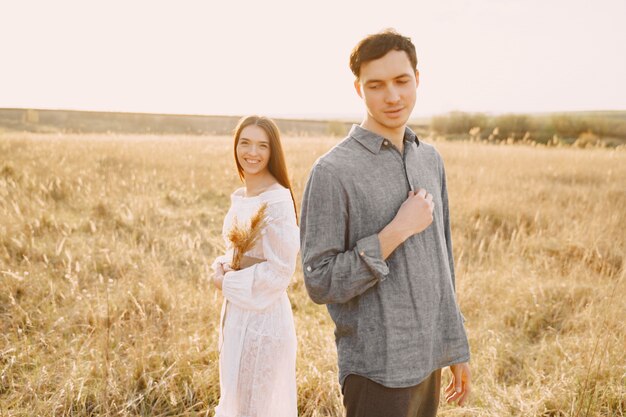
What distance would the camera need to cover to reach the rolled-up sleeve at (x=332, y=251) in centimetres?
130

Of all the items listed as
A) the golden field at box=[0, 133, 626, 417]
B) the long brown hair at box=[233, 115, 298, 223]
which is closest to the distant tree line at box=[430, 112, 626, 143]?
the golden field at box=[0, 133, 626, 417]

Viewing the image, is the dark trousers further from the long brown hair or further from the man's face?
the long brown hair

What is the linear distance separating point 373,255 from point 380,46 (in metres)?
0.62

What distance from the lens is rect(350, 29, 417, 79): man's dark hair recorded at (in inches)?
55.9

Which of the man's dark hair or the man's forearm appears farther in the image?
the man's dark hair

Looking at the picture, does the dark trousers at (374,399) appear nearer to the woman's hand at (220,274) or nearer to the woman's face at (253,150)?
the woman's hand at (220,274)

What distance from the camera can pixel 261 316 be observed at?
2.18 m

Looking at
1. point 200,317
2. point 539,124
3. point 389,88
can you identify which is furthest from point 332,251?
point 539,124

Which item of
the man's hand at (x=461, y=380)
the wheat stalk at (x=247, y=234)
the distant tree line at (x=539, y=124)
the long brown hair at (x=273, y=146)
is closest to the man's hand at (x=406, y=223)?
the man's hand at (x=461, y=380)

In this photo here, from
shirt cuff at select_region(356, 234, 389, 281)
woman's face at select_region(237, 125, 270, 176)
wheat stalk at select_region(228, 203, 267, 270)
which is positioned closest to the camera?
shirt cuff at select_region(356, 234, 389, 281)

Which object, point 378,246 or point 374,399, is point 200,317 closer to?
point 374,399

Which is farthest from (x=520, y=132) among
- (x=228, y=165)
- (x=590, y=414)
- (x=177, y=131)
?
(x=590, y=414)

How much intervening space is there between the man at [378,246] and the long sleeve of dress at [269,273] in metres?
0.67

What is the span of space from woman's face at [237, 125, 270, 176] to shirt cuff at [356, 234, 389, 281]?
1.10m
